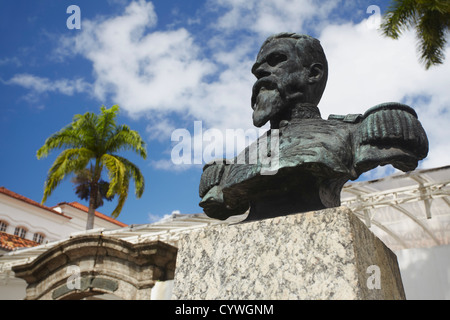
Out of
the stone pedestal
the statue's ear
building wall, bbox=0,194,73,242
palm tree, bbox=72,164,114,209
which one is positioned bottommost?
the stone pedestal

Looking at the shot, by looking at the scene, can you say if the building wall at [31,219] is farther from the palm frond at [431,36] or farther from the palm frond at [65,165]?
the palm frond at [431,36]

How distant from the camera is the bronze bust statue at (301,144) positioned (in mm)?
2162

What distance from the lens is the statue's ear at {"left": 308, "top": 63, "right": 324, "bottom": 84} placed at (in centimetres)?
264

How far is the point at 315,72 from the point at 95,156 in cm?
1310

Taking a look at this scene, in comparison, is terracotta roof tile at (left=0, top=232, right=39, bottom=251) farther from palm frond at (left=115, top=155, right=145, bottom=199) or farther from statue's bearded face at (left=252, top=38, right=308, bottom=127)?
statue's bearded face at (left=252, top=38, right=308, bottom=127)

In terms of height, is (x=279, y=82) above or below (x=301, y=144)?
above

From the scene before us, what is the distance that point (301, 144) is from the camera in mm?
2320

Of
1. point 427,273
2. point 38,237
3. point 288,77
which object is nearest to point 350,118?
point 288,77

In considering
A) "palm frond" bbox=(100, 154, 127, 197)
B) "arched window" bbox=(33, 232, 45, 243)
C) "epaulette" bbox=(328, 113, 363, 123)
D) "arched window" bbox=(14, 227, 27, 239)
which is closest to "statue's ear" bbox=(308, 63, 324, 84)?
"epaulette" bbox=(328, 113, 363, 123)

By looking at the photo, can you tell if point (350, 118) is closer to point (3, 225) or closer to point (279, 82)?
point (279, 82)

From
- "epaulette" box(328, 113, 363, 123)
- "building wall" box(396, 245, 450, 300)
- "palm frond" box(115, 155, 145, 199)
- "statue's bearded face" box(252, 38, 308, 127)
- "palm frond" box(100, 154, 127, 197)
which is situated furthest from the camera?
"palm frond" box(115, 155, 145, 199)

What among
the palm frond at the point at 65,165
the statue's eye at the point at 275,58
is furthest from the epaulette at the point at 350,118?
the palm frond at the point at 65,165

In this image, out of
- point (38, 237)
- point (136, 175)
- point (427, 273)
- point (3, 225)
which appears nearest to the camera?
point (427, 273)
